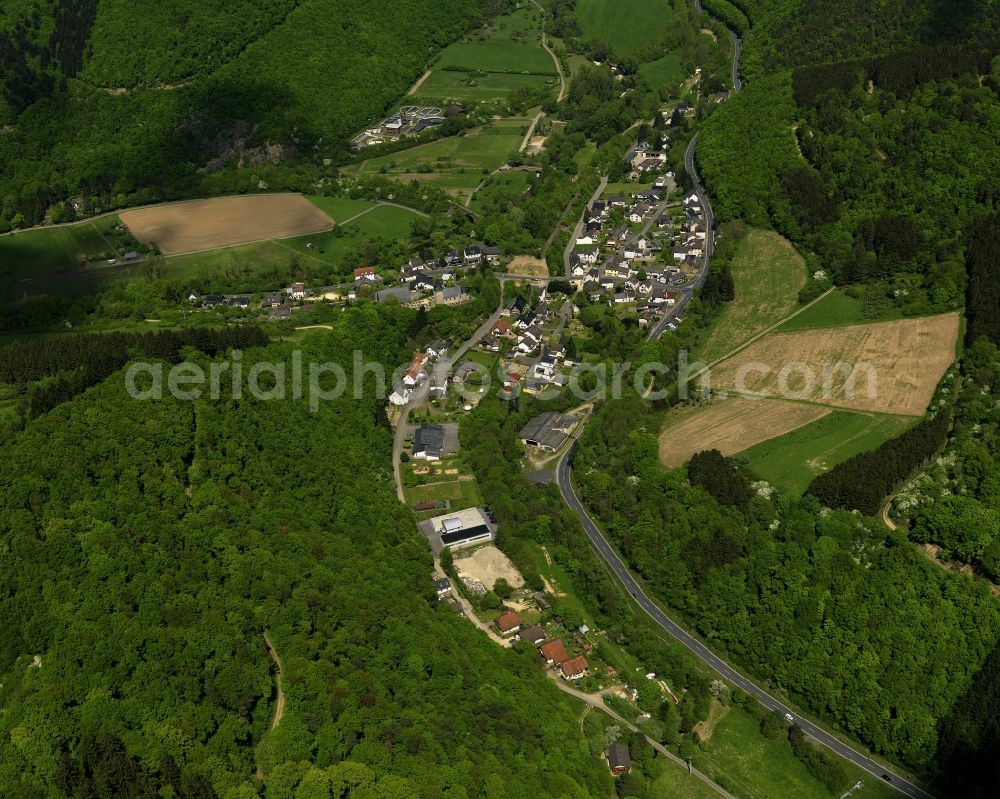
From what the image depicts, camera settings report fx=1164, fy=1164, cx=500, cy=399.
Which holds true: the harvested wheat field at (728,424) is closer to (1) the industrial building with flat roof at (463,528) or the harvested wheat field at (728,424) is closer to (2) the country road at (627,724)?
(1) the industrial building with flat roof at (463,528)

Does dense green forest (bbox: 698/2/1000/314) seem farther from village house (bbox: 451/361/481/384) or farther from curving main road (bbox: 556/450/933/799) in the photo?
curving main road (bbox: 556/450/933/799)

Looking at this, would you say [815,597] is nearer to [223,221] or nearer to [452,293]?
[452,293]

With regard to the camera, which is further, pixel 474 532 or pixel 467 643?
pixel 474 532

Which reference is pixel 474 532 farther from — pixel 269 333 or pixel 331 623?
pixel 269 333

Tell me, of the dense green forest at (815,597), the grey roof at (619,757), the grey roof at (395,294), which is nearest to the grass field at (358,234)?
the grey roof at (395,294)

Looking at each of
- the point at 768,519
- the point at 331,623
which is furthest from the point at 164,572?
the point at 768,519

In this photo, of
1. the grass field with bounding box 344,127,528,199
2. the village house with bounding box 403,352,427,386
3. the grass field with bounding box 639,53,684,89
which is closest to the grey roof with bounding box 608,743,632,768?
the village house with bounding box 403,352,427,386
